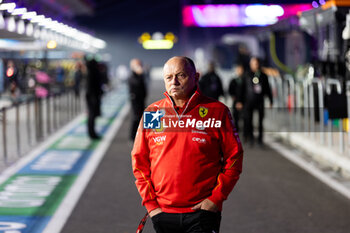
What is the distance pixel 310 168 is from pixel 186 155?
7.58 metres

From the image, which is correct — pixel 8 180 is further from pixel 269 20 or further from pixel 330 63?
pixel 269 20

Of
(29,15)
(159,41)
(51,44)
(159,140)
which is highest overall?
(159,41)

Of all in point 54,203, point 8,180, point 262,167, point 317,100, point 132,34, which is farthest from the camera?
point 132,34

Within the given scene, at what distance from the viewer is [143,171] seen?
146 inches

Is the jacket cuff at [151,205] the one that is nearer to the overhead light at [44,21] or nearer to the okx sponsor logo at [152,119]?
the okx sponsor logo at [152,119]

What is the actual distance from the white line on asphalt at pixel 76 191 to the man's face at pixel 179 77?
3508mm

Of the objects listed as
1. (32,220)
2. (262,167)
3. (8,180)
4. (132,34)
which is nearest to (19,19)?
(8,180)

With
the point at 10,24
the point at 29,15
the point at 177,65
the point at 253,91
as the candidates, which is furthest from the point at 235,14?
the point at 177,65

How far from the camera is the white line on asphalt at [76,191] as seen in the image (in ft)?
23.0

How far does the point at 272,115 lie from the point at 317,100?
393cm

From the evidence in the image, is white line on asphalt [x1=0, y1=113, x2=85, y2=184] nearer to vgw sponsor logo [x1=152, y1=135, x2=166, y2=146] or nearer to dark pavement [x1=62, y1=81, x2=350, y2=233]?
dark pavement [x1=62, y1=81, x2=350, y2=233]

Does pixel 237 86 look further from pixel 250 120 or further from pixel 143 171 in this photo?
pixel 143 171

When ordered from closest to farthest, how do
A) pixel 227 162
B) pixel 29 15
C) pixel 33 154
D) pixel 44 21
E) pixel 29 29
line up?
pixel 227 162 → pixel 33 154 → pixel 29 15 → pixel 29 29 → pixel 44 21

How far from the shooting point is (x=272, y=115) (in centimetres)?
1723
